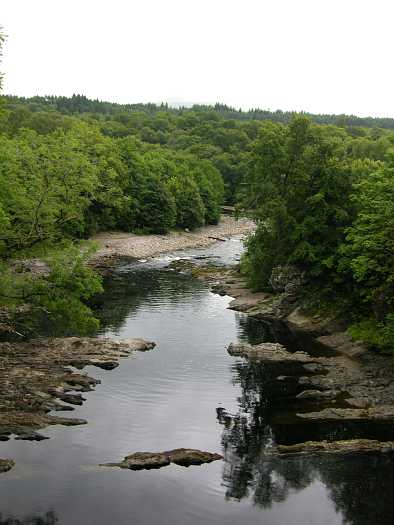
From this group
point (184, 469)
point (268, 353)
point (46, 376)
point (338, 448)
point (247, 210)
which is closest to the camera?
point (184, 469)

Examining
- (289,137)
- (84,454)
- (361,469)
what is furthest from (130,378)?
(289,137)

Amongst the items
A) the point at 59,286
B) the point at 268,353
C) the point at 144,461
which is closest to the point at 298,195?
the point at 268,353

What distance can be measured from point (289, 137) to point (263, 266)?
12.9 m

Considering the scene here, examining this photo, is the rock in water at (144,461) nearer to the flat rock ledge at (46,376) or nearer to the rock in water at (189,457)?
the rock in water at (189,457)

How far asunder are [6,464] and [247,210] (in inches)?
1726

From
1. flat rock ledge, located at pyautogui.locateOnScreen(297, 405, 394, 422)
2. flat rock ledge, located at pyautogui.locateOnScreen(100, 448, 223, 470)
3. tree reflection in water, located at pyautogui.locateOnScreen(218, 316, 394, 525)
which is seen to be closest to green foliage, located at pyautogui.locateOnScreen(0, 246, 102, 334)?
flat rock ledge, located at pyautogui.locateOnScreen(100, 448, 223, 470)

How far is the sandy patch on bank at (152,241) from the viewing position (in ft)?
303

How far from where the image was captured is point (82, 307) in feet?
116

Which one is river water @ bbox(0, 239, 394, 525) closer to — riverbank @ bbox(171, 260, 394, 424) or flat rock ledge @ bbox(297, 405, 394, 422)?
flat rock ledge @ bbox(297, 405, 394, 422)

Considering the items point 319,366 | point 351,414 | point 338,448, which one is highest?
point 319,366

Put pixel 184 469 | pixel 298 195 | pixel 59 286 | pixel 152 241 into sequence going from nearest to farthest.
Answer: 1. pixel 184 469
2. pixel 59 286
3. pixel 298 195
4. pixel 152 241

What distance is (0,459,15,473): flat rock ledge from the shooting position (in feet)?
92.6

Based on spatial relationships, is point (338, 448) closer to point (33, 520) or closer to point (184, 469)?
point (184, 469)

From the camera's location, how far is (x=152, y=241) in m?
103
